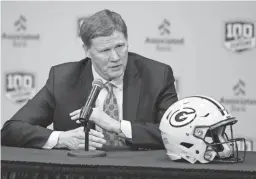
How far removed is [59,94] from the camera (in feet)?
10.2

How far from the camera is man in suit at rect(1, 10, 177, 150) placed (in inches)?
110

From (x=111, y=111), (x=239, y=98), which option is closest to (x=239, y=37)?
(x=239, y=98)

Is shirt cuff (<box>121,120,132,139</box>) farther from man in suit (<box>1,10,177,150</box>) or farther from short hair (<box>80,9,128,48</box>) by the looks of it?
short hair (<box>80,9,128,48</box>)

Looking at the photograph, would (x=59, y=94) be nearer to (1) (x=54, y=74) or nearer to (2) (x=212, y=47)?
(1) (x=54, y=74)

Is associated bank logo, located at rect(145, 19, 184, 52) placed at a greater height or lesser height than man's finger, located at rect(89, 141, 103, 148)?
greater

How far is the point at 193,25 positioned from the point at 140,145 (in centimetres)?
148

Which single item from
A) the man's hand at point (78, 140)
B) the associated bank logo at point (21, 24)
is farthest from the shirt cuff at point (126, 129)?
the associated bank logo at point (21, 24)

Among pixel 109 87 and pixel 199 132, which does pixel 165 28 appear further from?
pixel 199 132

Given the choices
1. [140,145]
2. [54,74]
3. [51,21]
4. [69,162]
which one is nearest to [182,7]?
[51,21]

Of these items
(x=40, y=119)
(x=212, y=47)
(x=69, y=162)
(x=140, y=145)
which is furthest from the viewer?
(x=212, y=47)

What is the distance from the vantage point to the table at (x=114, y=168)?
216 centimetres

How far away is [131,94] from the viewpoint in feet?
10.0

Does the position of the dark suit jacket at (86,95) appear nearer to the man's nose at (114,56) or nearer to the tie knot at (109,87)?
the tie knot at (109,87)

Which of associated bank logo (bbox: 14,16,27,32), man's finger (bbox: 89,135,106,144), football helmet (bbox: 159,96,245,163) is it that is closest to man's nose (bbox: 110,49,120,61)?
man's finger (bbox: 89,135,106,144)
